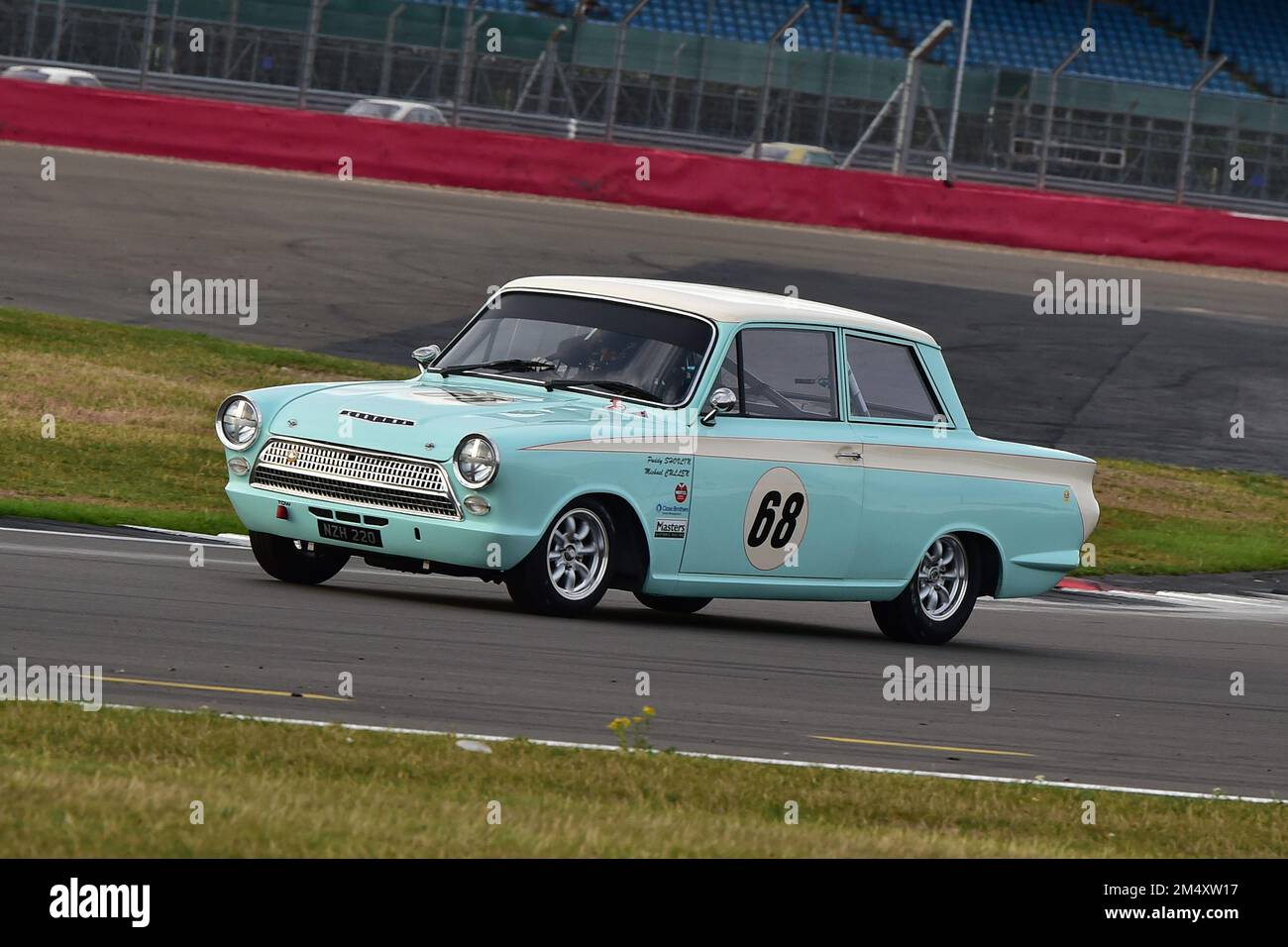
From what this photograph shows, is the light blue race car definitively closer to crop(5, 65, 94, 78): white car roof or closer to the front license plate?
the front license plate

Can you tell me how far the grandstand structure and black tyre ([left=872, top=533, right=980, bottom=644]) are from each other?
26.7 metres

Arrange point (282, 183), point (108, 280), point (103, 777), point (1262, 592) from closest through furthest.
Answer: point (103, 777), point (1262, 592), point (108, 280), point (282, 183)

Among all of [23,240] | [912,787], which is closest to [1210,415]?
[23,240]

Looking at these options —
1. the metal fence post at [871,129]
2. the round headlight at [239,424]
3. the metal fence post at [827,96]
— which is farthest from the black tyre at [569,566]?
the metal fence post at [871,129]

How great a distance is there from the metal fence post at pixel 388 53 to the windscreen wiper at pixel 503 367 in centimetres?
2643

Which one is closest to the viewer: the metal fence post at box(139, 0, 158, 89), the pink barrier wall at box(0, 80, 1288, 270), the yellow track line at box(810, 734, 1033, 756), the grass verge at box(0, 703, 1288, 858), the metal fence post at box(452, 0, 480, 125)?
the grass verge at box(0, 703, 1288, 858)

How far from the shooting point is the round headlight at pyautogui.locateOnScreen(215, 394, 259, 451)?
10.4m

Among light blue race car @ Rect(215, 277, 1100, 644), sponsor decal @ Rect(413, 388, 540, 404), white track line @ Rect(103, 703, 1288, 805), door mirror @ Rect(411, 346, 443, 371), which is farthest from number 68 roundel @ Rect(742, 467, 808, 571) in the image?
white track line @ Rect(103, 703, 1288, 805)

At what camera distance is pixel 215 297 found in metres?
24.5

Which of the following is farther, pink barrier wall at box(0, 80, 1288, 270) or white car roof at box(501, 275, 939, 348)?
pink barrier wall at box(0, 80, 1288, 270)

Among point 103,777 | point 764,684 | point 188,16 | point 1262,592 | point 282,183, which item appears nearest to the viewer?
point 103,777

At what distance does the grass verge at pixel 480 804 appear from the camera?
509 centimetres
